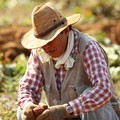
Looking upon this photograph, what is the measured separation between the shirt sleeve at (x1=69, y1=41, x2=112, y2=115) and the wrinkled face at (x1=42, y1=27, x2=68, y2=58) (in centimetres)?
20

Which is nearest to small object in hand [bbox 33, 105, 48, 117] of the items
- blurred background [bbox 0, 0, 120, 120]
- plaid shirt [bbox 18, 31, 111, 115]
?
plaid shirt [bbox 18, 31, 111, 115]

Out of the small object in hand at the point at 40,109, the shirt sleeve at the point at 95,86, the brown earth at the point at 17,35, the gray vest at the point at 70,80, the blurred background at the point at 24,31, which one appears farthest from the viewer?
the brown earth at the point at 17,35

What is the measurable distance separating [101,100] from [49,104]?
2.11ft

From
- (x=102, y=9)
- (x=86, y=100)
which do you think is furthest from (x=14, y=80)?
(x=102, y=9)

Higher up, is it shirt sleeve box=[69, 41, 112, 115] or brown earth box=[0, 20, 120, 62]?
brown earth box=[0, 20, 120, 62]

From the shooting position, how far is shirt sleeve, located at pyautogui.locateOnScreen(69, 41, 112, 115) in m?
4.39

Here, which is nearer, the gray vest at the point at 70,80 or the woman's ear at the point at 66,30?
the woman's ear at the point at 66,30

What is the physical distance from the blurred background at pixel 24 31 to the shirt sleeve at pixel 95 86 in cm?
135

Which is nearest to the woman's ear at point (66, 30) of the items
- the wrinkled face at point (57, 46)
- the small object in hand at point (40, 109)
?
the wrinkled face at point (57, 46)

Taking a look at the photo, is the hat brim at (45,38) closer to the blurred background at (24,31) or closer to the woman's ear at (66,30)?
the woman's ear at (66,30)

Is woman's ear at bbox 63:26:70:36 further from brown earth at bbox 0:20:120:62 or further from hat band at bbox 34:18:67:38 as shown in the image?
brown earth at bbox 0:20:120:62

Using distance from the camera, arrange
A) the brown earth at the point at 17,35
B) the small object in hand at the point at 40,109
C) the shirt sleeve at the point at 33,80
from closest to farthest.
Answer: the small object in hand at the point at 40,109, the shirt sleeve at the point at 33,80, the brown earth at the point at 17,35

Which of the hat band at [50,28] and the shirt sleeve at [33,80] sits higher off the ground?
the hat band at [50,28]

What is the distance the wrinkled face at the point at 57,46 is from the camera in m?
4.46
